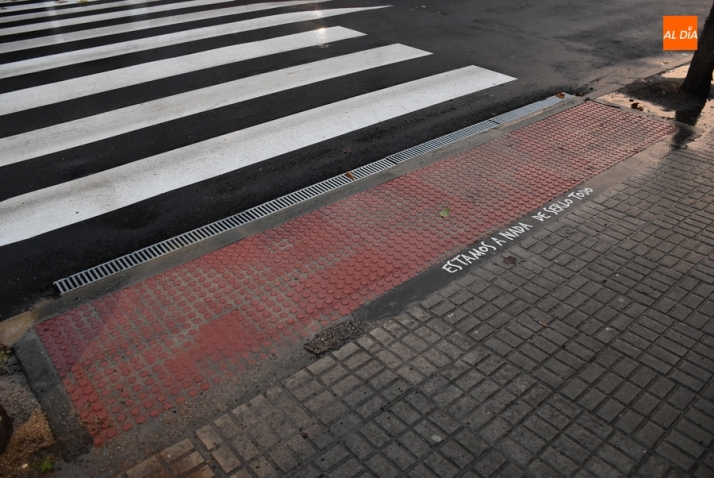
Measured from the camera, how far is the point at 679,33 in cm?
1198

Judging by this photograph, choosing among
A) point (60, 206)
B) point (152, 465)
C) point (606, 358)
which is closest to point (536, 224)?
point (606, 358)

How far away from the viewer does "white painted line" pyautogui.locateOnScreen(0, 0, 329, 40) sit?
37.7 feet

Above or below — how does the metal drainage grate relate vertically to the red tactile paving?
above

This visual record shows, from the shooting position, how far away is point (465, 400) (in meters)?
4.01

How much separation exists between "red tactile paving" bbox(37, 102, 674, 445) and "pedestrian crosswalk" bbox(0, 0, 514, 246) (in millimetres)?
1588

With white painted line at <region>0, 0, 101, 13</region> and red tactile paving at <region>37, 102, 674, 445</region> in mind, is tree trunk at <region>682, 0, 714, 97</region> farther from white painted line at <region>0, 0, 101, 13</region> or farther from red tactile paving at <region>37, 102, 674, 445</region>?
white painted line at <region>0, 0, 101, 13</region>

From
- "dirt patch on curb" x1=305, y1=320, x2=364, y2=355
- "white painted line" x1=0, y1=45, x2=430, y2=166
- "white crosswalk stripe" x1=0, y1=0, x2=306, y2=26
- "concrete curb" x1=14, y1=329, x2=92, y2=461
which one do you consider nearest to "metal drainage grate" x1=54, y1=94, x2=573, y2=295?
"concrete curb" x1=14, y1=329, x2=92, y2=461

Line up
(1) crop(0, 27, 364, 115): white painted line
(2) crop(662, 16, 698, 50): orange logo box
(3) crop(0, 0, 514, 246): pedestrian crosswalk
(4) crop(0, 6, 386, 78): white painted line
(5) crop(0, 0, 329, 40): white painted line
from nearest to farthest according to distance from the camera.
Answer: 1. (3) crop(0, 0, 514, 246): pedestrian crosswalk
2. (1) crop(0, 27, 364, 115): white painted line
3. (4) crop(0, 6, 386, 78): white painted line
4. (2) crop(662, 16, 698, 50): orange logo box
5. (5) crop(0, 0, 329, 40): white painted line

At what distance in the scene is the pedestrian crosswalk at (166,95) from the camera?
666cm

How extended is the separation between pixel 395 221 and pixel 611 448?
2994 mm

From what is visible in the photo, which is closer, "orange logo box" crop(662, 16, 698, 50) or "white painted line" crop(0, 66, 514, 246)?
"white painted line" crop(0, 66, 514, 246)

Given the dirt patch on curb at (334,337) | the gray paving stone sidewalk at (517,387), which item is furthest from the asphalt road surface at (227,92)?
the gray paving stone sidewalk at (517,387)

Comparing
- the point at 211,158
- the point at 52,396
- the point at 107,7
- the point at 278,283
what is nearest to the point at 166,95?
the point at 211,158

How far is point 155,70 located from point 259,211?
489 cm
